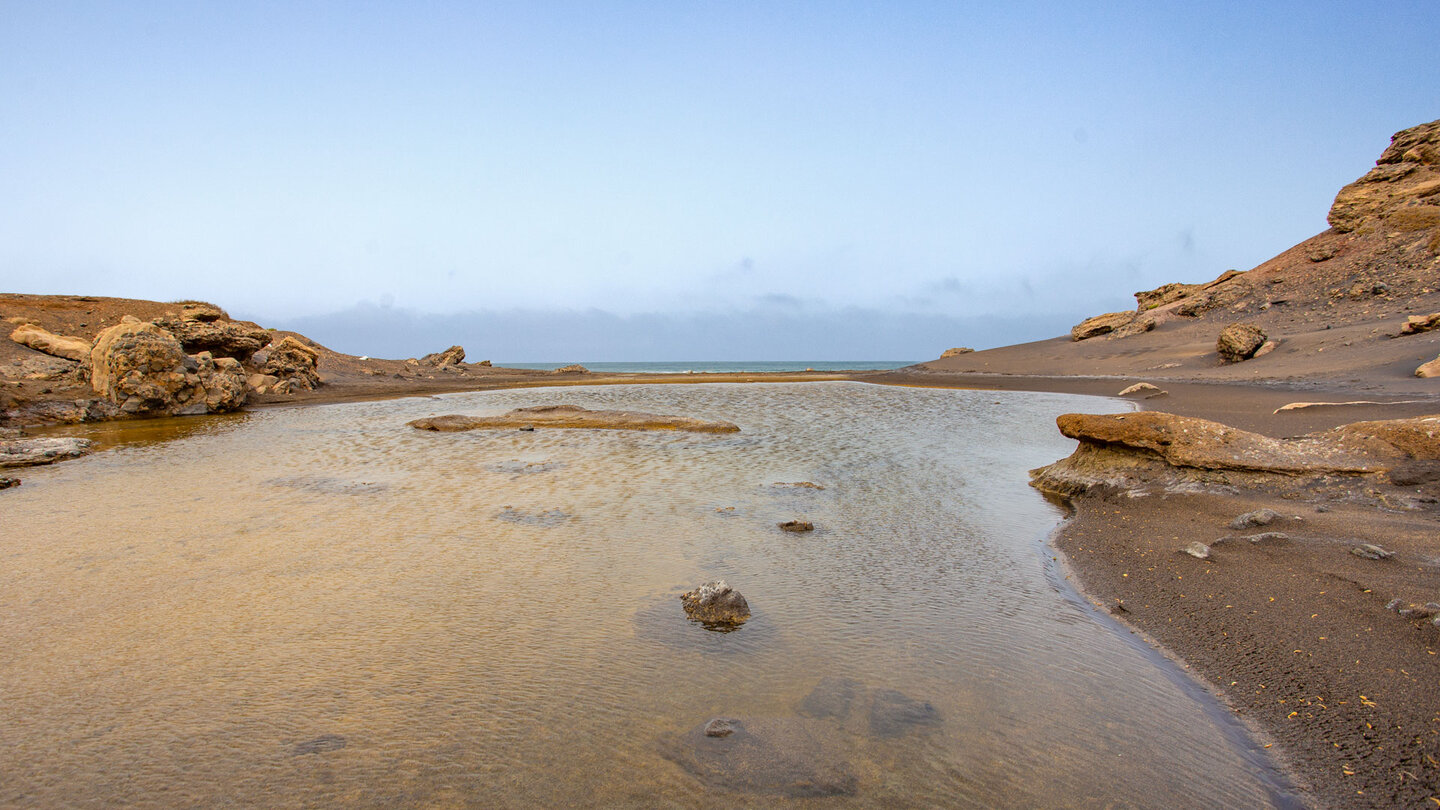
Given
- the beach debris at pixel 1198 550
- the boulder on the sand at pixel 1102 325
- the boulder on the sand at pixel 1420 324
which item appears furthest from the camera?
the boulder on the sand at pixel 1102 325

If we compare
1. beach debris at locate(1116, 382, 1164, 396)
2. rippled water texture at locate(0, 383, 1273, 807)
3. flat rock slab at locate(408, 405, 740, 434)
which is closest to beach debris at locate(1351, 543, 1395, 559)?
rippled water texture at locate(0, 383, 1273, 807)

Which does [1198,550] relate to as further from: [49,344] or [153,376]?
[49,344]

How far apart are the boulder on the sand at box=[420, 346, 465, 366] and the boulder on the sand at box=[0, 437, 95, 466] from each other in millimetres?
32782

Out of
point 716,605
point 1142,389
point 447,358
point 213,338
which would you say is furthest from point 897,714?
point 447,358

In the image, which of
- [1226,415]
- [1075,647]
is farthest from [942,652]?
[1226,415]

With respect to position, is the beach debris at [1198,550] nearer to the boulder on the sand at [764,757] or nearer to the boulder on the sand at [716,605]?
the boulder on the sand at [716,605]

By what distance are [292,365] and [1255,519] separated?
94.2 ft

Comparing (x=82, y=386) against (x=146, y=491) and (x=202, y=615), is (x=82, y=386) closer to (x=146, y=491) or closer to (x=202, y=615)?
(x=146, y=491)

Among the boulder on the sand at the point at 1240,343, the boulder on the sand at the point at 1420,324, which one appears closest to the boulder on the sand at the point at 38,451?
the boulder on the sand at the point at 1420,324

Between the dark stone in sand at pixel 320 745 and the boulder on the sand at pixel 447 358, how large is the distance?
142ft

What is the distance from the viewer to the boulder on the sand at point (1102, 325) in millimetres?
42969

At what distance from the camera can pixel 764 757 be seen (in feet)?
9.43

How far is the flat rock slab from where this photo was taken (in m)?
14.8

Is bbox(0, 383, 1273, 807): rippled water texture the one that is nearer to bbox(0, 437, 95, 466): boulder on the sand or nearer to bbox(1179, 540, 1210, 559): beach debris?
bbox(1179, 540, 1210, 559): beach debris
